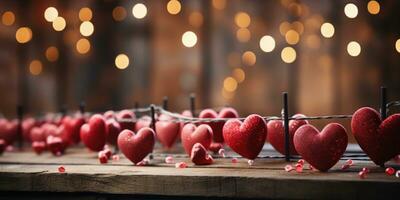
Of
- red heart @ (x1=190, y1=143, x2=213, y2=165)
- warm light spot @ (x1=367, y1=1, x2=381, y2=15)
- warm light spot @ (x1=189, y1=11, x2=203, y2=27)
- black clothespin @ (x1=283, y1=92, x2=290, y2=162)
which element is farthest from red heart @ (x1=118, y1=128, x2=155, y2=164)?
warm light spot @ (x1=367, y1=1, x2=381, y2=15)

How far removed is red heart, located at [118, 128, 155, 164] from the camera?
70.7 inches

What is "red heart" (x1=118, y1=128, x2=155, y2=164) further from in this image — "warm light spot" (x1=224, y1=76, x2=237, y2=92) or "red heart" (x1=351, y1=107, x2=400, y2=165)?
"warm light spot" (x1=224, y1=76, x2=237, y2=92)

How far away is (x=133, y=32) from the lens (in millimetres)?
4191

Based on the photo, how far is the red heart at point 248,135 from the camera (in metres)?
1.72

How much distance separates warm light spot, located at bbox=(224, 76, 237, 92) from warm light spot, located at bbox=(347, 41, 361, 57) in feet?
2.62

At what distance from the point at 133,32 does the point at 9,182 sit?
8.51ft

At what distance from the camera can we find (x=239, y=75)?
12.9 feet

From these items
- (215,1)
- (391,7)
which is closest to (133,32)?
(215,1)

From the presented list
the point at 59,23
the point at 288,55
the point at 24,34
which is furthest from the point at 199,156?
the point at 24,34

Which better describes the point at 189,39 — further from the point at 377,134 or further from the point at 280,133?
the point at 377,134

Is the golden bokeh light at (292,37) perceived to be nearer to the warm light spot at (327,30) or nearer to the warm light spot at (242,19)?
the warm light spot at (327,30)

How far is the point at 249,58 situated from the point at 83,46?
1305 millimetres

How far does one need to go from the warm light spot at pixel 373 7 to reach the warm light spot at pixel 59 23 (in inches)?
88.3

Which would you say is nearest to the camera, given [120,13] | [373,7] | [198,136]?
[198,136]
